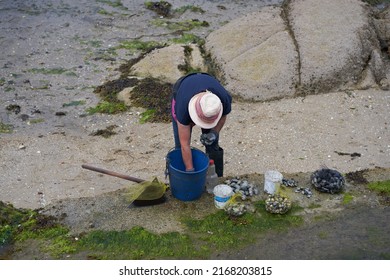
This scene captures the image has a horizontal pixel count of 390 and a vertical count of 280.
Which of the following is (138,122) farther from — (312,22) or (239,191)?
(312,22)

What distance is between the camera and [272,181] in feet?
20.5

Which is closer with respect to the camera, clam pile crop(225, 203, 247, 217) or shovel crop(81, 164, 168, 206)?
clam pile crop(225, 203, 247, 217)

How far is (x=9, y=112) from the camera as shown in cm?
882

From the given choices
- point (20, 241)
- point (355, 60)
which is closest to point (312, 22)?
point (355, 60)

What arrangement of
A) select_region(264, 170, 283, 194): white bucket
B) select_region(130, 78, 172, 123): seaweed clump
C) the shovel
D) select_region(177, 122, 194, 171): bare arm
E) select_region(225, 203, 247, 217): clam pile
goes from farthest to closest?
select_region(130, 78, 172, 123): seaweed clump
select_region(264, 170, 283, 194): white bucket
the shovel
select_region(225, 203, 247, 217): clam pile
select_region(177, 122, 194, 171): bare arm

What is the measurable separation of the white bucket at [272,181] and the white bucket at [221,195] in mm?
530

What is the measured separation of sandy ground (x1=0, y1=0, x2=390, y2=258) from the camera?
6.72 m

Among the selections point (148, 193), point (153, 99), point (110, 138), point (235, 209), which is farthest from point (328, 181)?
point (153, 99)

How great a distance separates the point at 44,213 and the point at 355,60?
5979 mm

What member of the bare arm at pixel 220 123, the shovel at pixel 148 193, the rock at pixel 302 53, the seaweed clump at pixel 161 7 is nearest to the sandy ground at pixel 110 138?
the shovel at pixel 148 193

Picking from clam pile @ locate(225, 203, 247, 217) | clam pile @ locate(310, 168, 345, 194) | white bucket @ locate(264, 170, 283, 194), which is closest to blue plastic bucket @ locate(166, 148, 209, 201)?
clam pile @ locate(225, 203, 247, 217)

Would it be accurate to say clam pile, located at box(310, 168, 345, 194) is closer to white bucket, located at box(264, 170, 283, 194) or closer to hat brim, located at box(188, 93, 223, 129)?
white bucket, located at box(264, 170, 283, 194)

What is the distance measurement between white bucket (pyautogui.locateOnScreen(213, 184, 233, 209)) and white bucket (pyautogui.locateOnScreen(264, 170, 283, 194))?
1.74 feet

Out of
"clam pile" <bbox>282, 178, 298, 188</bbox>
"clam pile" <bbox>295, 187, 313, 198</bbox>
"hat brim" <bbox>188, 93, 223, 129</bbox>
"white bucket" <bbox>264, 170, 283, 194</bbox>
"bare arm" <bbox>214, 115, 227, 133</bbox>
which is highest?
"hat brim" <bbox>188, 93, 223, 129</bbox>
